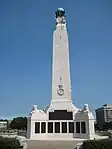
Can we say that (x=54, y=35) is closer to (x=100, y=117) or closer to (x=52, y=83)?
(x=52, y=83)

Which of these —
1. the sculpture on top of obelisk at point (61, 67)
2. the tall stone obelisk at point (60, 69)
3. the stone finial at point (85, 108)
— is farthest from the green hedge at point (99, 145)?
the sculpture on top of obelisk at point (61, 67)

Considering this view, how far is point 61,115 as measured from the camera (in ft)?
101

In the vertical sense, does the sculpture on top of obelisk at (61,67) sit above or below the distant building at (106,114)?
above

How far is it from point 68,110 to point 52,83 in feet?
16.7

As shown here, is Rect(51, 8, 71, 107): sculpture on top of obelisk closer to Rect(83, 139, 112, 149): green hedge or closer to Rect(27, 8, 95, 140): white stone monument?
Rect(27, 8, 95, 140): white stone monument

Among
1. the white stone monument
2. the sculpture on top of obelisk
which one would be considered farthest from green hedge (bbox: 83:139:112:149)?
the sculpture on top of obelisk

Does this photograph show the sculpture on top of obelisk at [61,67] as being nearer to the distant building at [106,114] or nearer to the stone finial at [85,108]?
the stone finial at [85,108]

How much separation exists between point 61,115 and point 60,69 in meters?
7.46

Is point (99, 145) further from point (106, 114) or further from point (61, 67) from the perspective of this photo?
point (106, 114)

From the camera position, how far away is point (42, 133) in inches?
1182

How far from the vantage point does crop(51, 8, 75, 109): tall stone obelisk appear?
32169mm

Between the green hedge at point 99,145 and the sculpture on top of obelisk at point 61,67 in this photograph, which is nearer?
the green hedge at point 99,145

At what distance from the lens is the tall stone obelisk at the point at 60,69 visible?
32169 millimetres

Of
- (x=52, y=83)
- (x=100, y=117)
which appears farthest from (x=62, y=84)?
(x=100, y=117)
